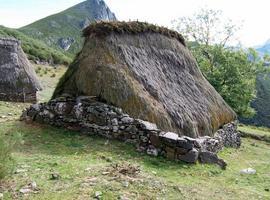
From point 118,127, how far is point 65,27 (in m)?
110

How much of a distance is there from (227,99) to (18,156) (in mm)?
20081

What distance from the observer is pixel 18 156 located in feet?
27.1

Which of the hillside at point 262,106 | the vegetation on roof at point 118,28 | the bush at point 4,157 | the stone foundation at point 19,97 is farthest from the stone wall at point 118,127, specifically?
the hillside at point 262,106

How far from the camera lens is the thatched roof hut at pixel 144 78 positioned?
Result: 11.1 metres

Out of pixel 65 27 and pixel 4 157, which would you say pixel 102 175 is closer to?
pixel 4 157

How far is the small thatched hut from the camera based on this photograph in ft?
61.5

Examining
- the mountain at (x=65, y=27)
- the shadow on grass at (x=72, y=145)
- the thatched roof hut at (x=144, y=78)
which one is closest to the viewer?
the shadow on grass at (x=72, y=145)

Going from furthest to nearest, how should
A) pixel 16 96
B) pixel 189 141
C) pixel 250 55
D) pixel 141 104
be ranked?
pixel 250 55, pixel 16 96, pixel 141 104, pixel 189 141

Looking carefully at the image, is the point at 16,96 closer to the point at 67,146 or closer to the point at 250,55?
the point at 67,146

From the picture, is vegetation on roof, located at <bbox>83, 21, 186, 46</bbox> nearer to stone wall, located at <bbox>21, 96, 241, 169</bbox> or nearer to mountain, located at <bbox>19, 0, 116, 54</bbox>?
stone wall, located at <bbox>21, 96, 241, 169</bbox>

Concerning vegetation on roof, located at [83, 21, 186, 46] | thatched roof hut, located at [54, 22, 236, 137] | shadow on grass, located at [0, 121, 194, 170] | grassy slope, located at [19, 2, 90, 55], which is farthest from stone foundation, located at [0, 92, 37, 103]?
grassy slope, located at [19, 2, 90, 55]

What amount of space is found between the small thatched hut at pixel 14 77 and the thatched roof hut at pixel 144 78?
7.03m

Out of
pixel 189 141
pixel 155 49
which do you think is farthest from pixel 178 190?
pixel 155 49

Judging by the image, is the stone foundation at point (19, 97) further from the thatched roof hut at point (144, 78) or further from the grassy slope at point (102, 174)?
the grassy slope at point (102, 174)
